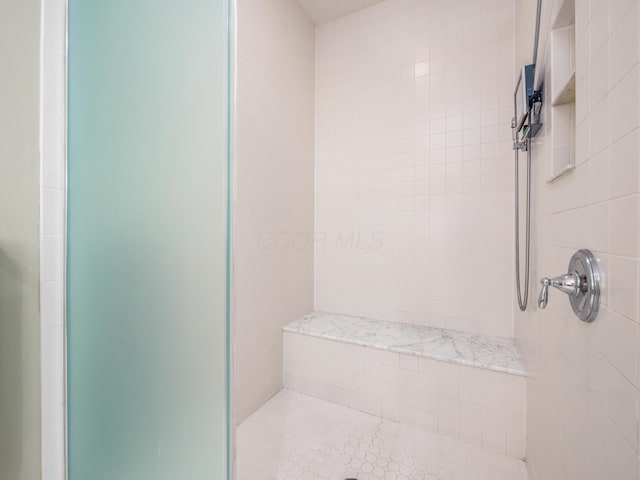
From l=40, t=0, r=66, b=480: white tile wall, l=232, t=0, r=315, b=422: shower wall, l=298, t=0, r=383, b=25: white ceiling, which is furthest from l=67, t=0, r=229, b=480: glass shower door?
l=298, t=0, r=383, b=25: white ceiling

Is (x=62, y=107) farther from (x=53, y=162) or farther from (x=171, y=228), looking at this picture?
(x=171, y=228)

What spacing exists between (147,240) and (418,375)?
1.52 meters

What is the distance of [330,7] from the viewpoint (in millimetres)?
2141

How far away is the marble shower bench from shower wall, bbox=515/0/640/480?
17.7 inches

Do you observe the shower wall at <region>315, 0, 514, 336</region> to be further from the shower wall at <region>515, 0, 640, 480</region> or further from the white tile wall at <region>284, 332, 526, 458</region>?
the shower wall at <region>515, 0, 640, 480</region>

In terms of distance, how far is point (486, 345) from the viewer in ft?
5.48

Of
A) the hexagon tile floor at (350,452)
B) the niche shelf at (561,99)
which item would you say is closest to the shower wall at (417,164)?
the hexagon tile floor at (350,452)

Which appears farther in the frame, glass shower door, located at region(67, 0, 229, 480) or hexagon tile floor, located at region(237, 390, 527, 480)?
hexagon tile floor, located at region(237, 390, 527, 480)

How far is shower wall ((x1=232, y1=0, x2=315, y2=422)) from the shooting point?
1.61 m

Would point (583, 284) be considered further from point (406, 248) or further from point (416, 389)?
point (406, 248)

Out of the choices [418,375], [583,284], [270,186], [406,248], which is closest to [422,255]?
[406,248]

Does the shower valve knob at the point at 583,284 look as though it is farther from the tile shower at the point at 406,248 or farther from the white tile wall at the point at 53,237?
the white tile wall at the point at 53,237

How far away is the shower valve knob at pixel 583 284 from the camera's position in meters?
0.59

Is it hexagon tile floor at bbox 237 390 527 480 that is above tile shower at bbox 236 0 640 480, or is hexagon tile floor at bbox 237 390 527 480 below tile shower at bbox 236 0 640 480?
below
